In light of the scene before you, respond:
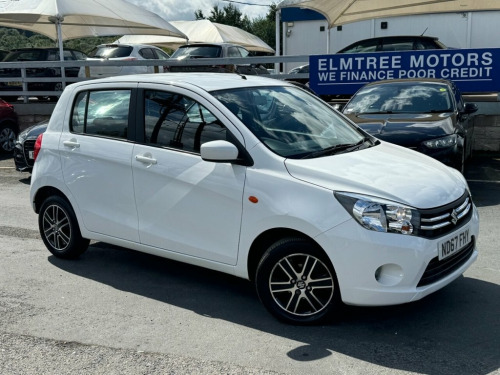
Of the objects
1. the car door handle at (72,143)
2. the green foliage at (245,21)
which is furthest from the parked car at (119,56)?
the green foliage at (245,21)

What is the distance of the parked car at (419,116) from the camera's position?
8.20 meters

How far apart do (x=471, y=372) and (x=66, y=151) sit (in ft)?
13.0

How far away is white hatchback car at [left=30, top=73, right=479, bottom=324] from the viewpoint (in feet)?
13.5

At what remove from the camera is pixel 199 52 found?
57.1 feet

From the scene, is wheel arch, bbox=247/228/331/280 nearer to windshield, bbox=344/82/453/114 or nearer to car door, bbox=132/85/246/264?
car door, bbox=132/85/246/264

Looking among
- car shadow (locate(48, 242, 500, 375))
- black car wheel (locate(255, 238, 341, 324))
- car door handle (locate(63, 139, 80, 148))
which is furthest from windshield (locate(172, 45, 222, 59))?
black car wheel (locate(255, 238, 341, 324))

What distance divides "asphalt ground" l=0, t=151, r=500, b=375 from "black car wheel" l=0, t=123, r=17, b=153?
817cm

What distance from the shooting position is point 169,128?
203 inches

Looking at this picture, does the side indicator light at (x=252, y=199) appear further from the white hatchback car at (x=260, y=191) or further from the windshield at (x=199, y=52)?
the windshield at (x=199, y=52)

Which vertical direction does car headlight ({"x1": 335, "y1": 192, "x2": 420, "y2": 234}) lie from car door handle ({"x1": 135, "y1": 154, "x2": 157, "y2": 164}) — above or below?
below

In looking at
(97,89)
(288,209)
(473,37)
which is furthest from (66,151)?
(473,37)

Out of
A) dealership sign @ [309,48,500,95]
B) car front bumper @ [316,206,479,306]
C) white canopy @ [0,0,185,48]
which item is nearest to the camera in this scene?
car front bumper @ [316,206,479,306]

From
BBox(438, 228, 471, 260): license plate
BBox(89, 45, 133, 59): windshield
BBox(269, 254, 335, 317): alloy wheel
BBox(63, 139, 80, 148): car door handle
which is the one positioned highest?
BBox(89, 45, 133, 59): windshield

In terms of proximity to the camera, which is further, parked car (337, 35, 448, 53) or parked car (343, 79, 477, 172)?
parked car (337, 35, 448, 53)
